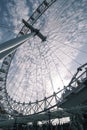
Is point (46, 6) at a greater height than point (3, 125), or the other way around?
point (46, 6)

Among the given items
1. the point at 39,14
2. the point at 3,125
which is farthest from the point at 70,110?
the point at 39,14

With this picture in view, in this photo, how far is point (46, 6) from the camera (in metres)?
29.1

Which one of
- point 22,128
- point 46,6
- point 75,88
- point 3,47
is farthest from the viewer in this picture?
point 46,6

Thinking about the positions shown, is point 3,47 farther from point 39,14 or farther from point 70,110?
point 39,14

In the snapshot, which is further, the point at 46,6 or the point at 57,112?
Answer: the point at 46,6

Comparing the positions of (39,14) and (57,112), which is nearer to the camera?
(57,112)

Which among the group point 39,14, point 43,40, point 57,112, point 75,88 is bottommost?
point 57,112

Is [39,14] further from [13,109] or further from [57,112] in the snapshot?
[13,109]

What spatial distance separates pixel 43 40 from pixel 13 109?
27.5 meters

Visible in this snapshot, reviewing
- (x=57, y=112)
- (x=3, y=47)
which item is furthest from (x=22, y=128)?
(x=3, y=47)

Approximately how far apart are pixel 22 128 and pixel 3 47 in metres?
11.8

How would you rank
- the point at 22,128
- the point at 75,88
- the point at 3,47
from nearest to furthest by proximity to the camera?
the point at 3,47
the point at 22,128
the point at 75,88

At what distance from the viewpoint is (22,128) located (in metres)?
17.4

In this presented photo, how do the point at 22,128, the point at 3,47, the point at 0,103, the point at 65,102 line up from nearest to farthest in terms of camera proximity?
the point at 3,47 → the point at 22,128 → the point at 65,102 → the point at 0,103
